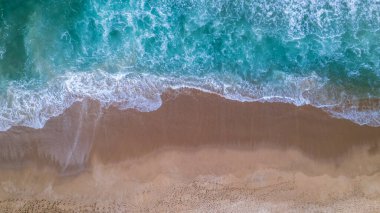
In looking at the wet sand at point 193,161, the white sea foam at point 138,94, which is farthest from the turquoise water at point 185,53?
the wet sand at point 193,161

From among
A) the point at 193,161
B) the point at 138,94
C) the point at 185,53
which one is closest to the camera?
the point at 193,161

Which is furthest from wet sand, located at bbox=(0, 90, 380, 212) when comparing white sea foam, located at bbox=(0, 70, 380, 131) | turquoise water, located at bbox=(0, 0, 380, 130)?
turquoise water, located at bbox=(0, 0, 380, 130)

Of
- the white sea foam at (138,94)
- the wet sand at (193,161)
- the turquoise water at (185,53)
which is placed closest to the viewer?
the wet sand at (193,161)

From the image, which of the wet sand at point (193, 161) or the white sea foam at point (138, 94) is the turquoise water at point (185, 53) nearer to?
the white sea foam at point (138, 94)

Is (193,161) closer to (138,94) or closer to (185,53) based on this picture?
(138,94)

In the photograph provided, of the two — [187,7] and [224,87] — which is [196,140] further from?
[187,7]

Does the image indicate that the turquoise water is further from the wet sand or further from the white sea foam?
the wet sand

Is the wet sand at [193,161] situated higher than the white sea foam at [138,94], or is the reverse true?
the white sea foam at [138,94]

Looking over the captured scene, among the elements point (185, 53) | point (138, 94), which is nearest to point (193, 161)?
point (138, 94)
